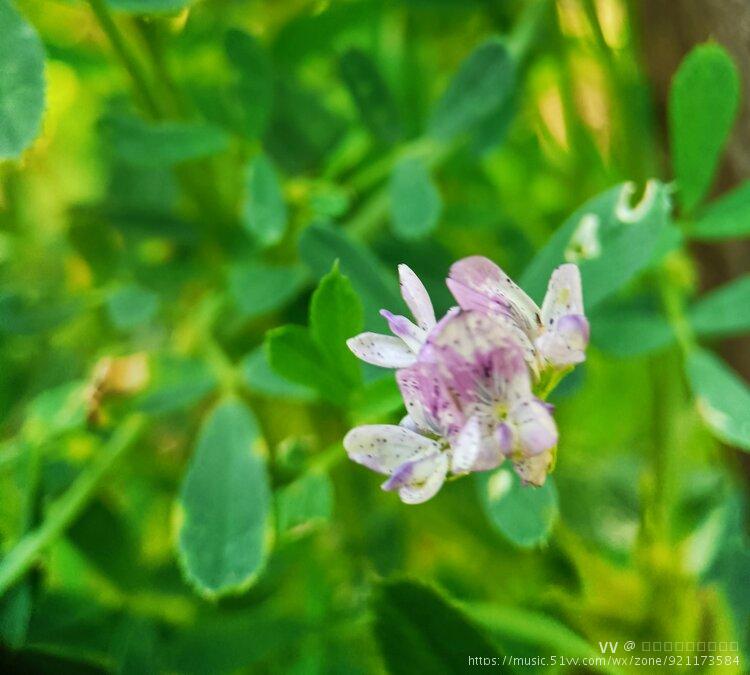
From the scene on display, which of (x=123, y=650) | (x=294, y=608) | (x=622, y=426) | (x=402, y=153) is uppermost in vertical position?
(x=402, y=153)

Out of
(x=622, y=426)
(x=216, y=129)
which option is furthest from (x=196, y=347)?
(x=622, y=426)

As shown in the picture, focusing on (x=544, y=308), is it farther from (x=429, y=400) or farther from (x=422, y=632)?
(x=422, y=632)

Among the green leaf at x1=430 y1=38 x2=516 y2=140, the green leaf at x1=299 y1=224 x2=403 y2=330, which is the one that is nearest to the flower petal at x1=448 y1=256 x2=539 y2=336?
the green leaf at x1=299 y1=224 x2=403 y2=330

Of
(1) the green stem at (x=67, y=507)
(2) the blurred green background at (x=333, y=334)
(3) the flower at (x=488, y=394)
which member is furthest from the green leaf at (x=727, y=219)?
(1) the green stem at (x=67, y=507)

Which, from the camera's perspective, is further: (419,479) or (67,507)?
(67,507)

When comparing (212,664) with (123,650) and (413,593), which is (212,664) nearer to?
(123,650)

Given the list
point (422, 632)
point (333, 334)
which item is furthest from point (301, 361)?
point (422, 632)
